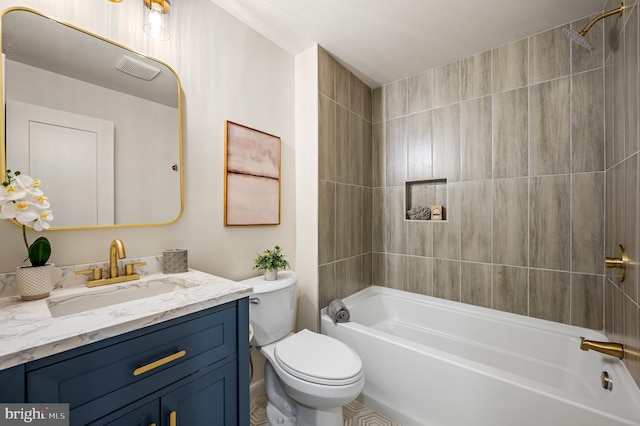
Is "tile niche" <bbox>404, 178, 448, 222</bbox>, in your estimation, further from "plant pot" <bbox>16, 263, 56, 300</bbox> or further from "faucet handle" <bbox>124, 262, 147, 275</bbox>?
"plant pot" <bbox>16, 263, 56, 300</bbox>

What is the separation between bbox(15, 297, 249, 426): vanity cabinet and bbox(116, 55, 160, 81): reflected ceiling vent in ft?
3.87

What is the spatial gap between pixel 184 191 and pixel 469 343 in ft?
7.41

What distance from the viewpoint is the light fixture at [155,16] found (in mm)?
1257

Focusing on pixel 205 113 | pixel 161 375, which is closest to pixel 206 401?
pixel 161 375

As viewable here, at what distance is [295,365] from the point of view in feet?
4.42

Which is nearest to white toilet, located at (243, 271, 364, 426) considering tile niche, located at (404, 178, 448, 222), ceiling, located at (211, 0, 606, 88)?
tile niche, located at (404, 178, 448, 222)

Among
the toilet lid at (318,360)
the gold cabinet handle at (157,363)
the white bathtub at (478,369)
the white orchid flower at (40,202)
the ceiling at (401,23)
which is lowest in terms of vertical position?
the white bathtub at (478,369)

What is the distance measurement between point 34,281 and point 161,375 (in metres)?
0.57

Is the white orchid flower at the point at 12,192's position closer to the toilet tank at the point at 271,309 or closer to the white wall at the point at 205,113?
the white wall at the point at 205,113

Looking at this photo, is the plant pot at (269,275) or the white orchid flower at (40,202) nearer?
the white orchid flower at (40,202)

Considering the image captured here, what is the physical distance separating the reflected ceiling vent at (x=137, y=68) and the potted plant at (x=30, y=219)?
638 mm

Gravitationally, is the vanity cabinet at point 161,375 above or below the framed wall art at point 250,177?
below

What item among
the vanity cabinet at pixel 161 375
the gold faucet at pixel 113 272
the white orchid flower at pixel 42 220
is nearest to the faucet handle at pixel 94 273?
the gold faucet at pixel 113 272

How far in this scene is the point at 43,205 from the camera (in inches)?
36.9
